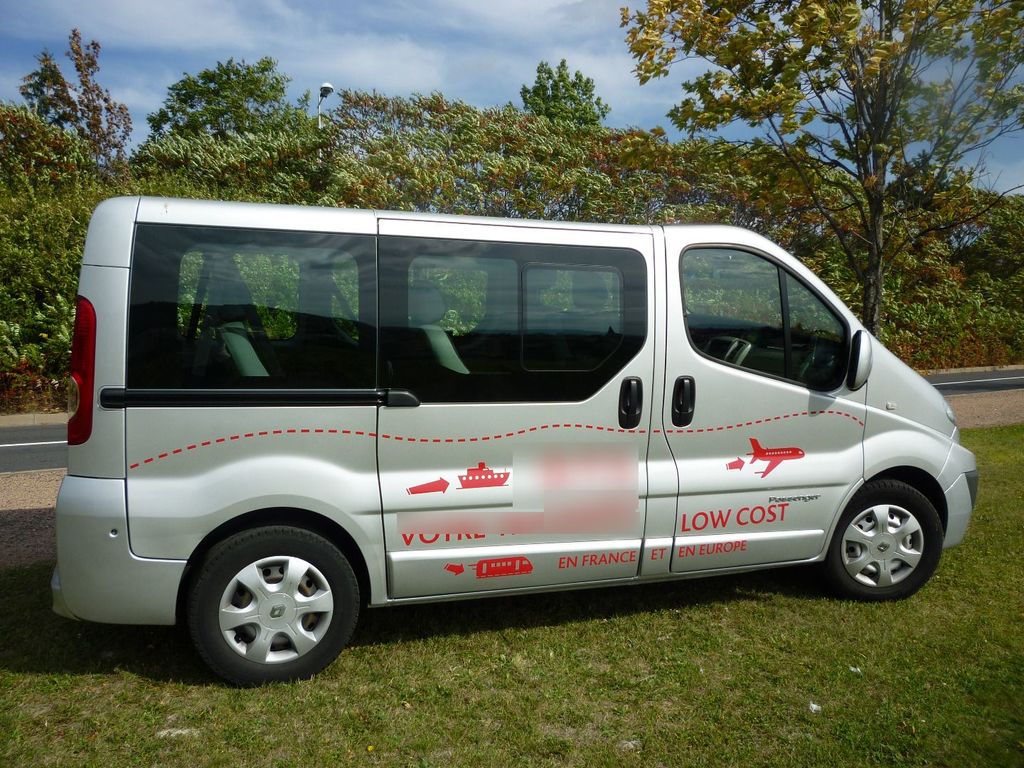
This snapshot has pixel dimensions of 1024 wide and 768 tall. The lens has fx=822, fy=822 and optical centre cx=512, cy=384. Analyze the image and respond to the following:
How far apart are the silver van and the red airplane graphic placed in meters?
0.02

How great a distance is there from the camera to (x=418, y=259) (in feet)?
Answer: 12.3

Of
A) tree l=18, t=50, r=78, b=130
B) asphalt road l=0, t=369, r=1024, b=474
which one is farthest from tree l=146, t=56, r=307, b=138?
asphalt road l=0, t=369, r=1024, b=474

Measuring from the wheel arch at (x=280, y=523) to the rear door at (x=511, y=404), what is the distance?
17cm

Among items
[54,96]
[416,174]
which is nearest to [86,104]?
[54,96]

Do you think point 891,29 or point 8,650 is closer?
point 8,650

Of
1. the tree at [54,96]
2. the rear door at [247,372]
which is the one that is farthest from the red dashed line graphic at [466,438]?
the tree at [54,96]

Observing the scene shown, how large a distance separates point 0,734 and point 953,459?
492 cm

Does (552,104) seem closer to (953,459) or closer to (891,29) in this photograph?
A: (891,29)

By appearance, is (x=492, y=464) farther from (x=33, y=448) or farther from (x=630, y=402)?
(x=33, y=448)

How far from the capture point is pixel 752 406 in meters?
4.25

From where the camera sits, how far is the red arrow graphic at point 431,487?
372 centimetres

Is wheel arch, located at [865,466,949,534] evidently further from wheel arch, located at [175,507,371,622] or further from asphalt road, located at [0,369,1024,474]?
asphalt road, located at [0,369,1024,474]

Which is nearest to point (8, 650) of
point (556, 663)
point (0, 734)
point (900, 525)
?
point (0, 734)

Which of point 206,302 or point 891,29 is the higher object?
point 891,29
